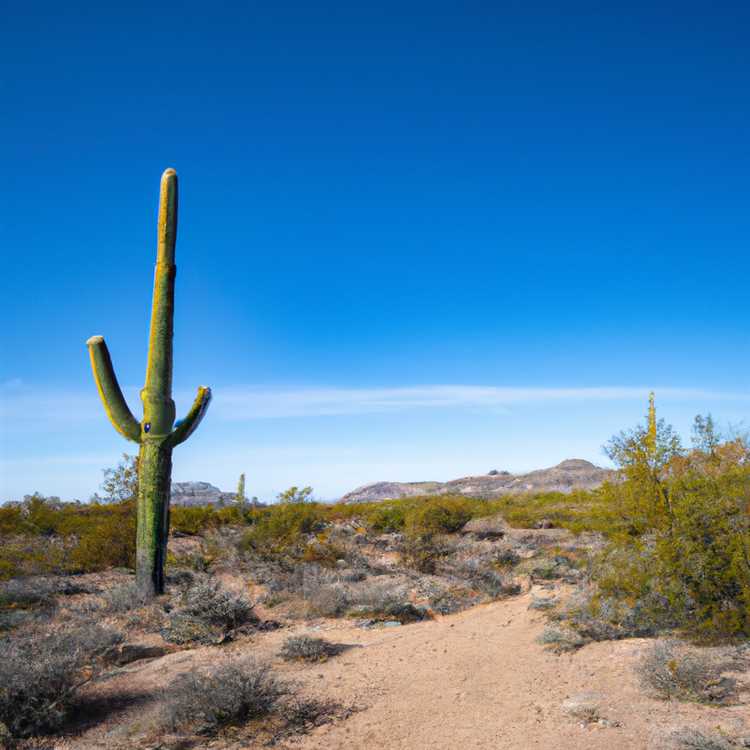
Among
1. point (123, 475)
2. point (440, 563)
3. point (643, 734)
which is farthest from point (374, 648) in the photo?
point (123, 475)

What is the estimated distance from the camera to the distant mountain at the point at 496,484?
48.3 meters

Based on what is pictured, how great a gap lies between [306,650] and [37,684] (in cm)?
314

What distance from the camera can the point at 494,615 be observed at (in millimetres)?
9547

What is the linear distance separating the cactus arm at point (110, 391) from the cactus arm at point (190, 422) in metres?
0.67

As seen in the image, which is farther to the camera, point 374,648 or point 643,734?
point 374,648

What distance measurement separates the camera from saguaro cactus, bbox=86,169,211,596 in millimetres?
10492

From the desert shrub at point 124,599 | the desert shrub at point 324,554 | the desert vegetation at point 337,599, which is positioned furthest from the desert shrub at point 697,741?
the desert shrub at point 324,554

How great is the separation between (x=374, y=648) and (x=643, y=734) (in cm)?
389

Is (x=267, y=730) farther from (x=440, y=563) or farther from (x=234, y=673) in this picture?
(x=440, y=563)

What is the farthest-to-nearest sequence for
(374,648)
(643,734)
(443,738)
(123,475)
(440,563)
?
(123,475), (440,563), (374,648), (443,738), (643,734)

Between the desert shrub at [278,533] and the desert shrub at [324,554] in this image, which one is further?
the desert shrub at [278,533]

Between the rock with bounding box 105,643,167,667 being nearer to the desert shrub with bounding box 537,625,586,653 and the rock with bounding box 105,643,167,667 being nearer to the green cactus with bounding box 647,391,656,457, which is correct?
the desert shrub with bounding box 537,625,586,653

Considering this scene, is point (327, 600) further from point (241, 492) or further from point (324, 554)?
point (241, 492)

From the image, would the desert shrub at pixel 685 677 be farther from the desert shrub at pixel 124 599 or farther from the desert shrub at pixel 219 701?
the desert shrub at pixel 124 599
